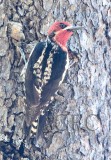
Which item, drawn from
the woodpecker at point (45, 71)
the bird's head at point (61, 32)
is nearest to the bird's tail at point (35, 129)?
the woodpecker at point (45, 71)

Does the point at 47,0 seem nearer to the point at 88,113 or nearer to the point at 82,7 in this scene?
the point at 82,7

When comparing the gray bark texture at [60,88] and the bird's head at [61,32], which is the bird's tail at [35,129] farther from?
the bird's head at [61,32]

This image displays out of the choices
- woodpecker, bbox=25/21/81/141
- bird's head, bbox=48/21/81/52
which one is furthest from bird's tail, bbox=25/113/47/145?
bird's head, bbox=48/21/81/52

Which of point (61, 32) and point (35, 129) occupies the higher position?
point (61, 32)

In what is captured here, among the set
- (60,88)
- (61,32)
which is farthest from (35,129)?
(61,32)

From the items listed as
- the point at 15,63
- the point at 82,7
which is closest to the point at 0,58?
the point at 15,63

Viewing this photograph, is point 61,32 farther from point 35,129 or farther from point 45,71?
point 35,129

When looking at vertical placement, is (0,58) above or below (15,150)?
above
